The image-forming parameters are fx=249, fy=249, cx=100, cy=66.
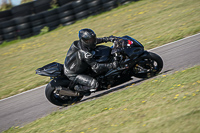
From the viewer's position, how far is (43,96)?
23.8 feet

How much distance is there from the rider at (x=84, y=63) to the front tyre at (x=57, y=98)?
0.49 meters

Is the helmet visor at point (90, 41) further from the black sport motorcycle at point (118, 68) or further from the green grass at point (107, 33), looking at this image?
the green grass at point (107, 33)

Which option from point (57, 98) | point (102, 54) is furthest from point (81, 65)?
point (57, 98)

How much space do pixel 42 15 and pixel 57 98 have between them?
9.58 metres

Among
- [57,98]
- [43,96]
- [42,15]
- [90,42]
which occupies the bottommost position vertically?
[43,96]

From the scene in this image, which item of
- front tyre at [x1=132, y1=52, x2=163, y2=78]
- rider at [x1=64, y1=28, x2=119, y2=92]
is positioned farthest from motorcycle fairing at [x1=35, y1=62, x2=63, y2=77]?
front tyre at [x1=132, y1=52, x2=163, y2=78]

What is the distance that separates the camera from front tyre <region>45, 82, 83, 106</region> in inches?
235

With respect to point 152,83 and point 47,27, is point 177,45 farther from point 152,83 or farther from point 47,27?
point 47,27

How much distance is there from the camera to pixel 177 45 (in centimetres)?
836

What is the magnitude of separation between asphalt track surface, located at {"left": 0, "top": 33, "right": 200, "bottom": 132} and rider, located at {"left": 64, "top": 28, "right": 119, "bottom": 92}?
28.1 inches

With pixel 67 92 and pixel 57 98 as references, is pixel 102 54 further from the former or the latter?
pixel 57 98

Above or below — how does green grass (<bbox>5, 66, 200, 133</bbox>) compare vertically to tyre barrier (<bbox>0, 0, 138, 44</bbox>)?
below

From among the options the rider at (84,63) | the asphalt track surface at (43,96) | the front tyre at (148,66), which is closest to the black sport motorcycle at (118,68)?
the front tyre at (148,66)

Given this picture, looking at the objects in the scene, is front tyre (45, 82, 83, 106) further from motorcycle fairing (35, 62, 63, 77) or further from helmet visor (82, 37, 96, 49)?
helmet visor (82, 37, 96, 49)
